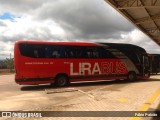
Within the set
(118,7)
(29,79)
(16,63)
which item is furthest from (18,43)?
(118,7)

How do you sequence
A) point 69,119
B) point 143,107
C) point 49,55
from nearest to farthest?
point 69,119 → point 143,107 → point 49,55

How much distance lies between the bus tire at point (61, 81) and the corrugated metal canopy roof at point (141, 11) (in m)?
5.51

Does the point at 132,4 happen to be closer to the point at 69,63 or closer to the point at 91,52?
the point at 91,52

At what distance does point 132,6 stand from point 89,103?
8.49 meters

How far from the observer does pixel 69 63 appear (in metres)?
17.5

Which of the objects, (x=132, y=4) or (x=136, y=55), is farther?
(x=136, y=55)

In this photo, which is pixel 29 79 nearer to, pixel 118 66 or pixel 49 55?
pixel 49 55

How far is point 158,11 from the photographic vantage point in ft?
61.4

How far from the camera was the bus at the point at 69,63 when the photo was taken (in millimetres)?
15781

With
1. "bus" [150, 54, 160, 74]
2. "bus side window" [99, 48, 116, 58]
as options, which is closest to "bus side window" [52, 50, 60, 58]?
"bus side window" [99, 48, 116, 58]

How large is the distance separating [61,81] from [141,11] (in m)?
7.43

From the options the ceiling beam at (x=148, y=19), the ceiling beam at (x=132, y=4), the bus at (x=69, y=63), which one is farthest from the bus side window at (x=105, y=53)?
the ceiling beam at (x=132, y=4)
